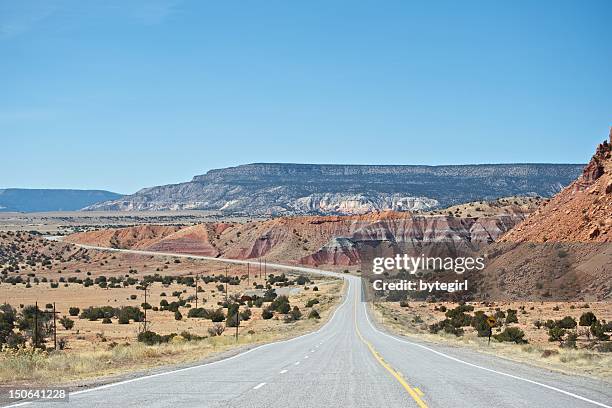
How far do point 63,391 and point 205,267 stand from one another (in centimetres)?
10964

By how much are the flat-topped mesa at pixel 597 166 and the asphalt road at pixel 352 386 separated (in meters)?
50.9

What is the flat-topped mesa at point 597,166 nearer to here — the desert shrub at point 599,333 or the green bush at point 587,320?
the green bush at point 587,320

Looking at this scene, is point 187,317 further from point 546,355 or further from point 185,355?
point 546,355

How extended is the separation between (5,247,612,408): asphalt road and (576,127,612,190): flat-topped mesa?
50.9m

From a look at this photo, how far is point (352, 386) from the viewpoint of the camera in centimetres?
1524

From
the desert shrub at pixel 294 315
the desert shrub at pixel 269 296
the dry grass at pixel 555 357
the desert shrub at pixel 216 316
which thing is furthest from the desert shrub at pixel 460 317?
the desert shrub at pixel 269 296

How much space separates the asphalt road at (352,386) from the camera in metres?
12.7

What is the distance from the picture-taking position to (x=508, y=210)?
121m

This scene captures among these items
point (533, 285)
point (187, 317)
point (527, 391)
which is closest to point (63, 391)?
point (527, 391)

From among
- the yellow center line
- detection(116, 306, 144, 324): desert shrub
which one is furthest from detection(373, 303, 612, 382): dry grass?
detection(116, 306, 144, 324): desert shrub

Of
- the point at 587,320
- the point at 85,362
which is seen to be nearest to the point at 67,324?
the point at 85,362

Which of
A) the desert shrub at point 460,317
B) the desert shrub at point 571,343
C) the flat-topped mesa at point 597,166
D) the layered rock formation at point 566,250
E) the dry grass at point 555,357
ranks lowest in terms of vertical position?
the desert shrub at point 460,317

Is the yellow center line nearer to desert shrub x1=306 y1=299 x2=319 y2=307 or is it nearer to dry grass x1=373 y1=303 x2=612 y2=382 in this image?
dry grass x1=373 y1=303 x2=612 y2=382

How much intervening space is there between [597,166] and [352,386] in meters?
62.2
